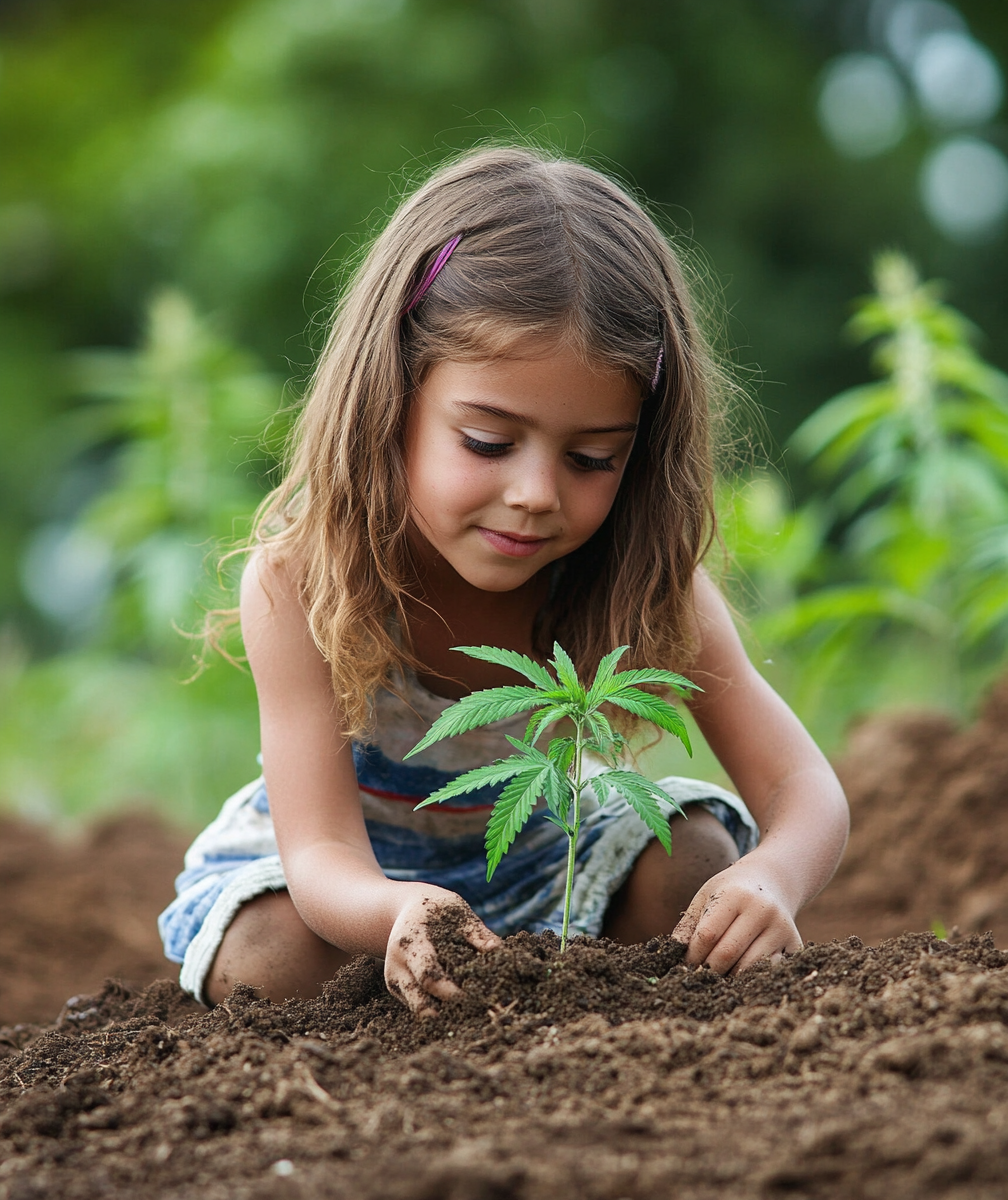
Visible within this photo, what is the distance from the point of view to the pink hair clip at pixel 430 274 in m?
2.01

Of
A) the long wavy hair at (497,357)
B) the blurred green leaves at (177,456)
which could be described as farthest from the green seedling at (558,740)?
the blurred green leaves at (177,456)

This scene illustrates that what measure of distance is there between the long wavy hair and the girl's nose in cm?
19

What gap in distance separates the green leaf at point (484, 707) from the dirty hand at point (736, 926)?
1.40 ft

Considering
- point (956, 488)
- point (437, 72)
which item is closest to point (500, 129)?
point (437, 72)

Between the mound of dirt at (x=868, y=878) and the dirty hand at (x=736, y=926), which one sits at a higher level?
the dirty hand at (x=736, y=926)

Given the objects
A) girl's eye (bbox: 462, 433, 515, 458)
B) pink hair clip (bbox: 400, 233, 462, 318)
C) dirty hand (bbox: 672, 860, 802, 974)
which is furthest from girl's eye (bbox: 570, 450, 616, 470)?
dirty hand (bbox: 672, 860, 802, 974)

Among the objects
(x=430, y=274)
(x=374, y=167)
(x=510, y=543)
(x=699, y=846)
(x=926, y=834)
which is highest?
(x=374, y=167)

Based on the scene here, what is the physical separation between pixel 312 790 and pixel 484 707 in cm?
56

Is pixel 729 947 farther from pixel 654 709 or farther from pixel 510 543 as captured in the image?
pixel 510 543

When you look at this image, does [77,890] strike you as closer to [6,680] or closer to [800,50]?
[6,680]

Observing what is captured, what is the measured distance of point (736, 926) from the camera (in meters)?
1.74

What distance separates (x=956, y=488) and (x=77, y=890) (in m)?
2.70

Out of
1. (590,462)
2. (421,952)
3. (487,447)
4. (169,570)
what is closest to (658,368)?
(590,462)

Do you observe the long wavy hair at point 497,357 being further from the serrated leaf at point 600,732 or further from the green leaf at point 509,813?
the green leaf at point 509,813
